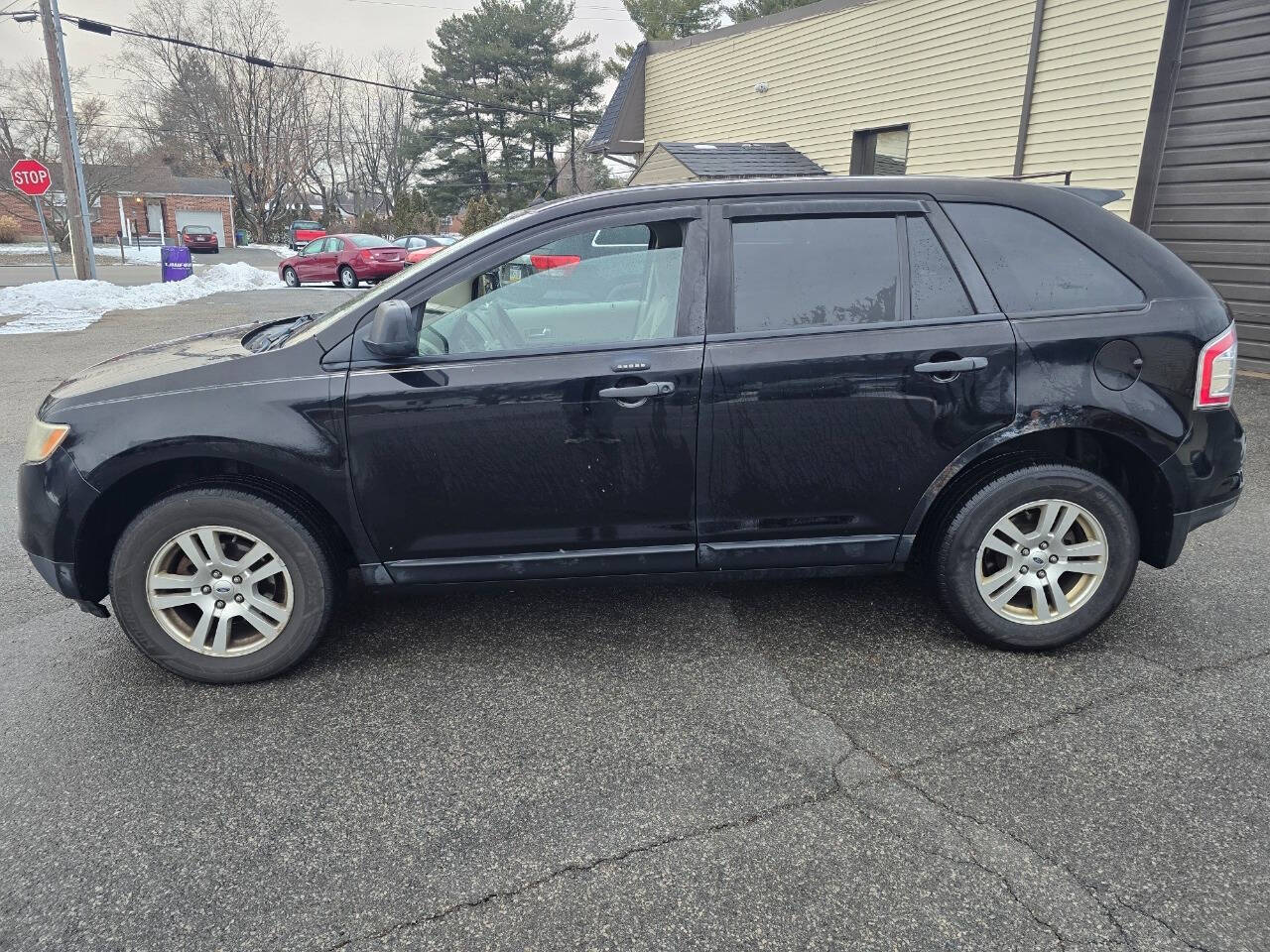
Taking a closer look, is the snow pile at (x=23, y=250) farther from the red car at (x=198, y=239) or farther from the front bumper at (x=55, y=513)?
the front bumper at (x=55, y=513)

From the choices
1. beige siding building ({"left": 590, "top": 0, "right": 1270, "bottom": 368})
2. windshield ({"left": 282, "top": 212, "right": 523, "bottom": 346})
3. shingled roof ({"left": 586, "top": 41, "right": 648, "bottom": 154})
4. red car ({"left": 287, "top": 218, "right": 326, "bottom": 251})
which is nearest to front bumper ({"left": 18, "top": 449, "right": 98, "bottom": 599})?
windshield ({"left": 282, "top": 212, "right": 523, "bottom": 346})

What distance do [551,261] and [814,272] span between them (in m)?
0.97

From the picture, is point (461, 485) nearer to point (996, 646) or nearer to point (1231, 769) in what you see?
point (996, 646)

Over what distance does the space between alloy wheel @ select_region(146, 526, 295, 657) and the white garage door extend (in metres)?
64.2

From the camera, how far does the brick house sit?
56.6m

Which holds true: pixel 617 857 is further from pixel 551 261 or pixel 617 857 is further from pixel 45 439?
pixel 45 439

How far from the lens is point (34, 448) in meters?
3.09

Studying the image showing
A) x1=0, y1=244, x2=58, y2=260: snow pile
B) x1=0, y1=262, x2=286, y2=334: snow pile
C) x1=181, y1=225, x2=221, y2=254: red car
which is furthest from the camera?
x1=181, y1=225, x2=221, y2=254: red car

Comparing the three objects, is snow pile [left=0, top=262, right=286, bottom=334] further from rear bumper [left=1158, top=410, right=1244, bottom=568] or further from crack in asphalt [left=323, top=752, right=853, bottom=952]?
rear bumper [left=1158, top=410, right=1244, bottom=568]

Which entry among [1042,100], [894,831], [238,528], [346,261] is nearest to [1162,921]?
[894,831]

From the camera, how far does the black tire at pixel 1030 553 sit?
317cm

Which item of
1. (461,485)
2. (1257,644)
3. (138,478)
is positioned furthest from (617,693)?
(1257,644)

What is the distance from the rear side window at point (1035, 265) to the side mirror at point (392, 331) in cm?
202

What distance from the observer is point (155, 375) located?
3.12 metres
